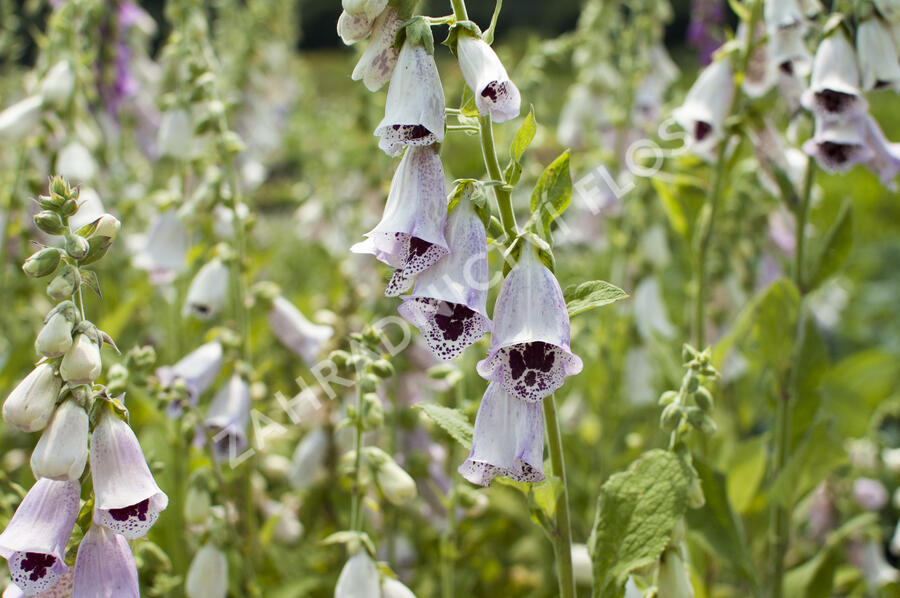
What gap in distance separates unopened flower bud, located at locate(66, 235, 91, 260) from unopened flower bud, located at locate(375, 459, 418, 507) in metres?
0.58

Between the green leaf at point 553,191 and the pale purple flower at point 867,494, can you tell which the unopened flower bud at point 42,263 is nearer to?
the green leaf at point 553,191

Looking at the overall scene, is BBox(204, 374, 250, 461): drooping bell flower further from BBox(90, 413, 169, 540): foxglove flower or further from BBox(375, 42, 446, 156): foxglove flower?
BBox(375, 42, 446, 156): foxglove flower

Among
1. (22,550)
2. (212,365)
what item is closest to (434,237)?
(22,550)

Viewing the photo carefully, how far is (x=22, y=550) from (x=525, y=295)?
24.3 inches

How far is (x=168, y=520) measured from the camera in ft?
6.00

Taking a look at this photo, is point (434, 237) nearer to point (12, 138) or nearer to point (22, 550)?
point (22, 550)

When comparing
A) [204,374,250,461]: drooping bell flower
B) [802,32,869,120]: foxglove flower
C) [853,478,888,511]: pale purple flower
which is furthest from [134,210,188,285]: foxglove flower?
[853,478,888,511]: pale purple flower

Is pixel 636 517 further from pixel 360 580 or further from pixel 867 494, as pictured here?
pixel 867 494

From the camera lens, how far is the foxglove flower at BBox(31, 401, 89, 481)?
2.71 feet

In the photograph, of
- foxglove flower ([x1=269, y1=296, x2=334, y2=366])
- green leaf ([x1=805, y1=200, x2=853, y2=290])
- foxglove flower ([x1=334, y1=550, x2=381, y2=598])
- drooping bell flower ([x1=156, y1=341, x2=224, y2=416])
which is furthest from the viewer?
foxglove flower ([x1=269, y1=296, x2=334, y2=366])

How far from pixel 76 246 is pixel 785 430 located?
4.62ft

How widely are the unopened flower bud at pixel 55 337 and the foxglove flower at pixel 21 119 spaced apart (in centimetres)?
134

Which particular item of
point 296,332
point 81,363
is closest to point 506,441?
point 81,363

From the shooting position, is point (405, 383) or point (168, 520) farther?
point (405, 383)
